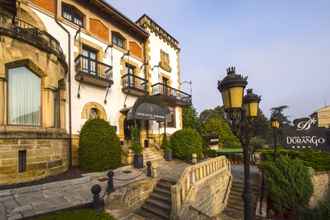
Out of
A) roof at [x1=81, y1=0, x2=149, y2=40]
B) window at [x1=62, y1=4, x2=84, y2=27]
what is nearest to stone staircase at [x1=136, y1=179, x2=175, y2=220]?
window at [x1=62, y1=4, x2=84, y2=27]

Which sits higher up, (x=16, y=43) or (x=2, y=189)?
(x=16, y=43)

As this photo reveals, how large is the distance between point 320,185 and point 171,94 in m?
13.3

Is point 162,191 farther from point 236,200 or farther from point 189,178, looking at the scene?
point 236,200

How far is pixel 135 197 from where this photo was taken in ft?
24.4

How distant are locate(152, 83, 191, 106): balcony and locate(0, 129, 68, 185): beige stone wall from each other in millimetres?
10171

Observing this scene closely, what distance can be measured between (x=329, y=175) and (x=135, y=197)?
11.6m

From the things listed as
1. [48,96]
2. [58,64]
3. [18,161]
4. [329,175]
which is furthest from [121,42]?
[329,175]

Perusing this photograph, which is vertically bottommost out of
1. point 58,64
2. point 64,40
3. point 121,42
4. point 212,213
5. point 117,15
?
point 212,213

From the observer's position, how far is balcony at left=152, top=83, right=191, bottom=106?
61.0 feet

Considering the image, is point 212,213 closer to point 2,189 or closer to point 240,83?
point 240,83

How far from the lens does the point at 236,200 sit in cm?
996

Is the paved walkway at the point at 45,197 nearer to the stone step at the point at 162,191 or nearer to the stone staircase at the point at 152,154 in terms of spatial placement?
the stone step at the point at 162,191

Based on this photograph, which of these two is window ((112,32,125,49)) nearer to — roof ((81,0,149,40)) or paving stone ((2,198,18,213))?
roof ((81,0,149,40))

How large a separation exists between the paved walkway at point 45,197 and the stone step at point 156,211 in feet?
4.30
